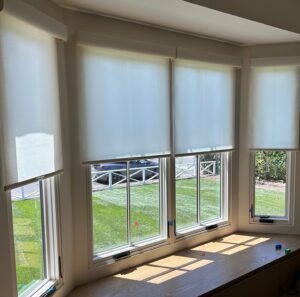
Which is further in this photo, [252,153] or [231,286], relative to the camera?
[252,153]

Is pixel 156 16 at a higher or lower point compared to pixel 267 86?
higher

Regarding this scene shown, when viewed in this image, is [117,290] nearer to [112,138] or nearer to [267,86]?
[112,138]

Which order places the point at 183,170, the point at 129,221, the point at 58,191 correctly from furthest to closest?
the point at 183,170 → the point at 129,221 → the point at 58,191

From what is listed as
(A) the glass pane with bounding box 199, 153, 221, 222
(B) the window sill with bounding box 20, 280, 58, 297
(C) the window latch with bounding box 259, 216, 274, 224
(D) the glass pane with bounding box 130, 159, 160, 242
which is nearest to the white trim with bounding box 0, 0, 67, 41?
(D) the glass pane with bounding box 130, 159, 160, 242

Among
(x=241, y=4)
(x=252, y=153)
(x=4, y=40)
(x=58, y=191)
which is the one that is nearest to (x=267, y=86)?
(x=252, y=153)

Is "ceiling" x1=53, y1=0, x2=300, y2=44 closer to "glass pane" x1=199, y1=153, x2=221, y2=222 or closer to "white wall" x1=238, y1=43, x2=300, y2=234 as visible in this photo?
"white wall" x1=238, y1=43, x2=300, y2=234

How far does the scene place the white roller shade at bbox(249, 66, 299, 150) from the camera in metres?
3.05

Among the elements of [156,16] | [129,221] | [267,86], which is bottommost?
[129,221]

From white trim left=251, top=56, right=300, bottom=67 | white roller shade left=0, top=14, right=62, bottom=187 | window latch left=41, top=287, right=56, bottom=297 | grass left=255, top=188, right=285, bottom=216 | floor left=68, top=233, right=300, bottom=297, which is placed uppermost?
white trim left=251, top=56, right=300, bottom=67

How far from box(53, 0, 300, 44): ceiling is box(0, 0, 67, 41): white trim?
0.63 ft

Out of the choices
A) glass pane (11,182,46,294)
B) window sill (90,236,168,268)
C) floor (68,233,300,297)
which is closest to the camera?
glass pane (11,182,46,294)

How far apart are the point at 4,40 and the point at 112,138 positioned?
3.20 feet

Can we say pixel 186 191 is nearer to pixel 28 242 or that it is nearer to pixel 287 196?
pixel 287 196

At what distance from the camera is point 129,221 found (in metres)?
2.60
